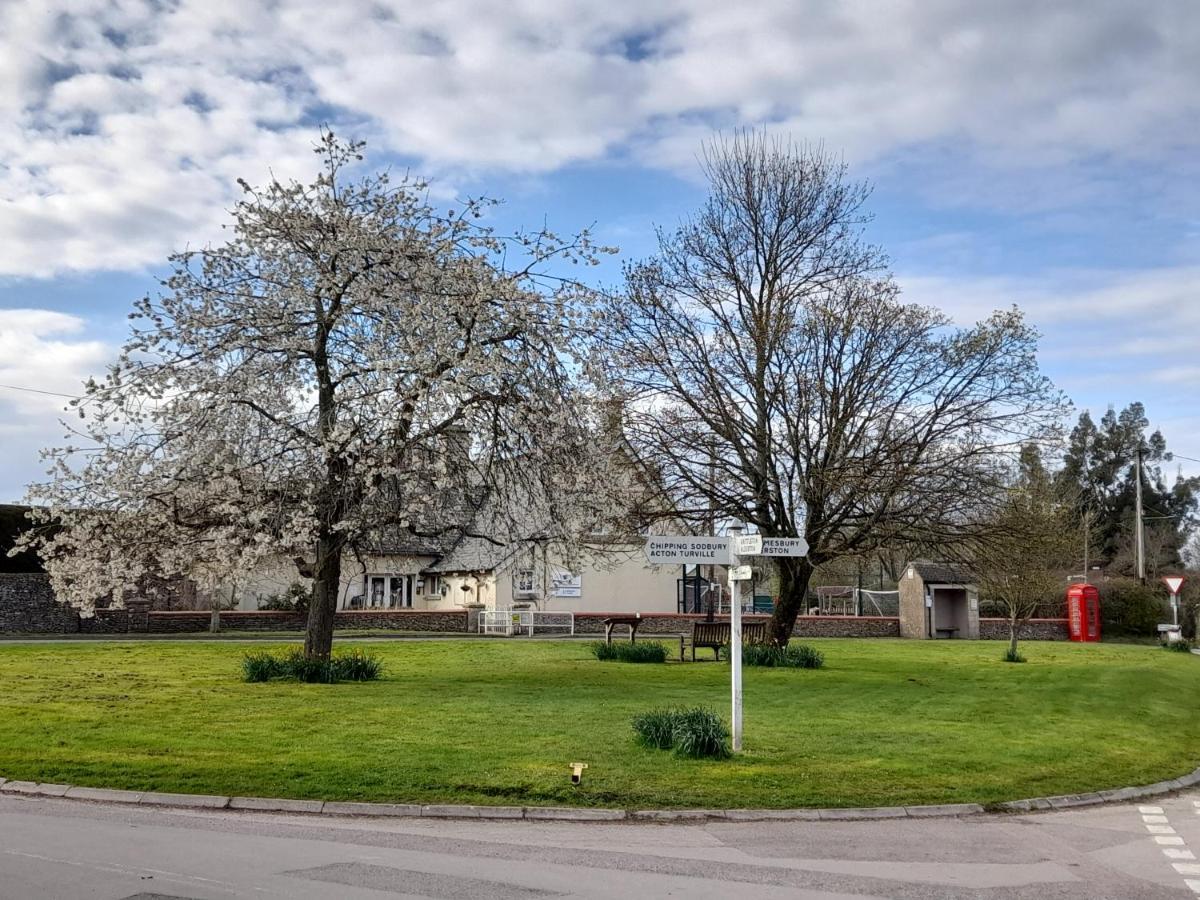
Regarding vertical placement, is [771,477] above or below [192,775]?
above

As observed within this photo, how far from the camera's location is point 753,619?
44.7 metres

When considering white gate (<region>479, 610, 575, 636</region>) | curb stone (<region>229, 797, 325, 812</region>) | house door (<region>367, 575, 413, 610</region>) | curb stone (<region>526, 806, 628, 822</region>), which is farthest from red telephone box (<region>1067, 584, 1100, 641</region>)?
curb stone (<region>229, 797, 325, 812</region>)

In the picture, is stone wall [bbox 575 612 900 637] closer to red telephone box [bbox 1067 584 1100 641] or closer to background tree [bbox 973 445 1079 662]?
red telephone box [bbox 1067 584 1100 641]

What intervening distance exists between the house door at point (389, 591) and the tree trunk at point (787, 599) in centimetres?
2773

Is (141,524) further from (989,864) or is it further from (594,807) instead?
(989,864)

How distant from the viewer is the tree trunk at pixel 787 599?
28.4m

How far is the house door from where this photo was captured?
52.5 m

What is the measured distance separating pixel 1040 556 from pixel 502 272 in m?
19.1

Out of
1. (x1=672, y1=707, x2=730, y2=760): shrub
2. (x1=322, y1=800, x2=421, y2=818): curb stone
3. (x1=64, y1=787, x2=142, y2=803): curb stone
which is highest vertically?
(x1=672, y1=707, x2=730, y2=760): shrub

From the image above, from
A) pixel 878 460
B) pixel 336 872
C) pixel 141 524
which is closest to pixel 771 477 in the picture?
pixel 878 460

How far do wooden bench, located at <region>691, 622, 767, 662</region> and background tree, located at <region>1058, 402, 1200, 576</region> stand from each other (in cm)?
5225

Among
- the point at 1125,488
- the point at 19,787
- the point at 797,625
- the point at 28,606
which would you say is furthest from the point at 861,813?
the point at 1125,488

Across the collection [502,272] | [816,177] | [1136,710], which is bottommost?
[1136,710]

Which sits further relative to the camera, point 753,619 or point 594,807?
point 753,619
